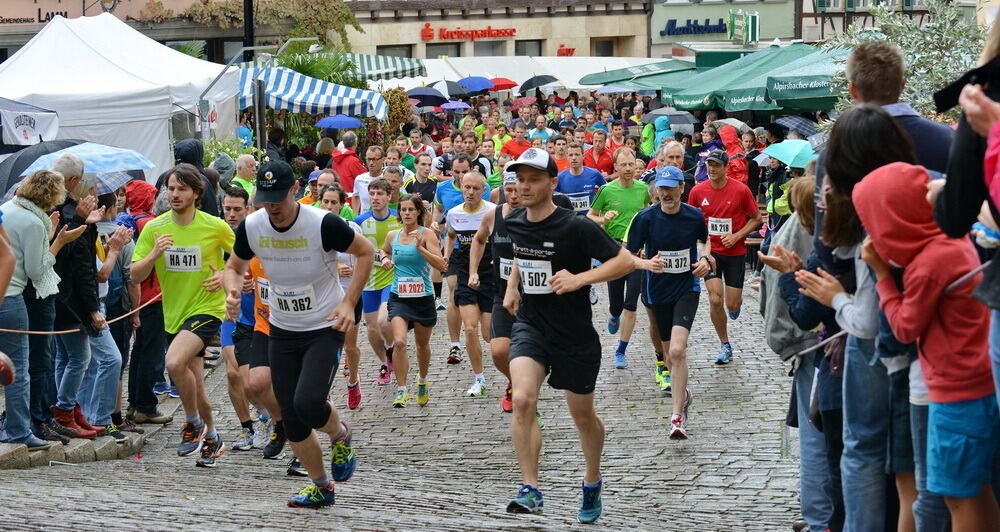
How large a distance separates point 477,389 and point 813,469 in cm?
567

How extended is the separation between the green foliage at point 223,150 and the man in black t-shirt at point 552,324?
12015mm

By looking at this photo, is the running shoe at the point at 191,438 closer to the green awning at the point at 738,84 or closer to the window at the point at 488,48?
the green awning at the point at 738,84

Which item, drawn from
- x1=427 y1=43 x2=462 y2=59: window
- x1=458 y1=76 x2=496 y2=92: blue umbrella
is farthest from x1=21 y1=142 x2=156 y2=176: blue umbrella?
x1=427 y1=43 x2=462 y2=59: window

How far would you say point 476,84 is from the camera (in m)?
41.4

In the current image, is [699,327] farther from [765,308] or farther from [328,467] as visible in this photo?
[765,308]

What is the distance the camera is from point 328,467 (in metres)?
9.20

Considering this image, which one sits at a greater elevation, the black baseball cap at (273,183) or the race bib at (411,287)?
the black baseball cap at (273,183)

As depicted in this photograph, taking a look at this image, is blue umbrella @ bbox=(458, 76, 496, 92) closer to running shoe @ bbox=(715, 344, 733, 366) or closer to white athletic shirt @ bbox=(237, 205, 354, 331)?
running shoe @ bbox=(715, 344, 733, 366)

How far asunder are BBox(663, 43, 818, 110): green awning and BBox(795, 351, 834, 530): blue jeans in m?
15.4

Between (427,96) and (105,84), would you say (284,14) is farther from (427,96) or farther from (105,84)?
(105,84)

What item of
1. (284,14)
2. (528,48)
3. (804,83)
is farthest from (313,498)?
(528,48)

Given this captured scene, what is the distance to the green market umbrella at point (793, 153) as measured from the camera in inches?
453

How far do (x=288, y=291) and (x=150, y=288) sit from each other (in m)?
3.34

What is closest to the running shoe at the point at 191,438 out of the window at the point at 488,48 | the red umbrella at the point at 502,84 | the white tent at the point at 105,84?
the white tent at the point at 105,84
